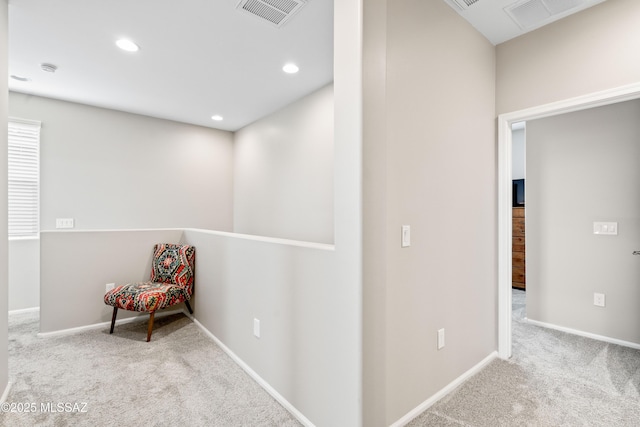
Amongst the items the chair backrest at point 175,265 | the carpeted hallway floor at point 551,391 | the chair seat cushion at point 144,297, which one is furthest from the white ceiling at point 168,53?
the carpeted hallway floor at point 551,391

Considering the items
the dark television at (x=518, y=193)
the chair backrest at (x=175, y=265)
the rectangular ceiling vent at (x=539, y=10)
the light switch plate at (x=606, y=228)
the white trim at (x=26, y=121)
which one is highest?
the rectangular ceiling vent at (x=539, y=10)

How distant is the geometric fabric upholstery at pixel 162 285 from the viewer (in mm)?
2873

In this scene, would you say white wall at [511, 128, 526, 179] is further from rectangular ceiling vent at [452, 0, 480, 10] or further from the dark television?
rectangular ceiling vent at [452, 0, 480, 10]

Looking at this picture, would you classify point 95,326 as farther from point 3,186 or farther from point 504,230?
point 504,230

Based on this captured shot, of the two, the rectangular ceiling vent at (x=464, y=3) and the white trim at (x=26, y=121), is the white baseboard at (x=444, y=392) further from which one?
the white trim at (x=26, y=121)

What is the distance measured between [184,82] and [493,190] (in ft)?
10.3

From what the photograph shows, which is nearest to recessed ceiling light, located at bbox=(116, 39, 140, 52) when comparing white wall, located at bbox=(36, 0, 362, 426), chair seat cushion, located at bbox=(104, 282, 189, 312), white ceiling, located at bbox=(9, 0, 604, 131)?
white ceiling, located at bbox=(9, 0, 604, 131)

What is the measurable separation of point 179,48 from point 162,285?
7.44ft

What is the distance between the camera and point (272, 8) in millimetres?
2072

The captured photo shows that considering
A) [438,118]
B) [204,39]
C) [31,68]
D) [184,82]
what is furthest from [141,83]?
[438,118]

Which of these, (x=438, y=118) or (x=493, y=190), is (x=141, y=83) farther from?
(x=493, y=190)

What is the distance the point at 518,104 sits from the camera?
95.3 inches

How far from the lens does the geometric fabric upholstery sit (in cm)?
287

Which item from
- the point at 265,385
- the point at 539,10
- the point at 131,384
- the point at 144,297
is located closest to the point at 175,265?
the point at 144,297
